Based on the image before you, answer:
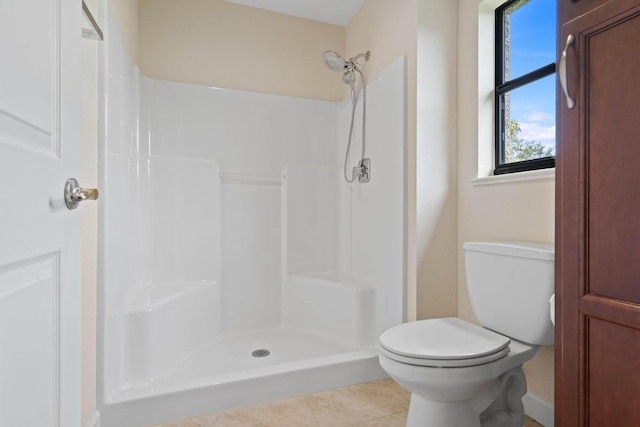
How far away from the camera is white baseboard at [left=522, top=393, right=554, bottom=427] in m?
1.40

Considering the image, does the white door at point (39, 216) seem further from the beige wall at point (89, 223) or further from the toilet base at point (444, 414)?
the toilet base at point (444, 414)

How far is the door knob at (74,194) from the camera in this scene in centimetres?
71

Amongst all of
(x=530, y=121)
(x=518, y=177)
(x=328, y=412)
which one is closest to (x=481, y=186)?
(x=518, y=177)

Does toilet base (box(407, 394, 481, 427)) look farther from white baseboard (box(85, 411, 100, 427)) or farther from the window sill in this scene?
white baseboard (box(85, 411, 100, 427))

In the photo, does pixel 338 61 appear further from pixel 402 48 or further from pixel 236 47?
pixel 236 47

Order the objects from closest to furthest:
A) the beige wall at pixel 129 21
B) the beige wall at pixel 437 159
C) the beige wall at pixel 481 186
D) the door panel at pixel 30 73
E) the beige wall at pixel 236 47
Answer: the door panel at pixel 30 73 < the beige wall at pixel 481 186 < the beige wall at pixel 129 21 < the beige wall at pixel 437 159 < the beige wall at pixel 236 47

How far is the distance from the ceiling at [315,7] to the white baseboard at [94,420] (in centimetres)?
247

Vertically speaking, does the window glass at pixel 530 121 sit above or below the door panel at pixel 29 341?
above

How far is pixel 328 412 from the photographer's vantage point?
59.4 inches

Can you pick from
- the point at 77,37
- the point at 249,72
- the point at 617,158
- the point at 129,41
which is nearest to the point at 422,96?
the point at 617,158

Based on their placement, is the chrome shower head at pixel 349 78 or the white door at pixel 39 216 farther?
the chrome shower head at pixel 349 78

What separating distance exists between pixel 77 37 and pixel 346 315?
185 centimetres

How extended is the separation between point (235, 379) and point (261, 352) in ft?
1.93

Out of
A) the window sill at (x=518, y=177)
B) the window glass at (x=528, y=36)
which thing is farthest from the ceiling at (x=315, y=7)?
the window sill at (x=518, y=177)
